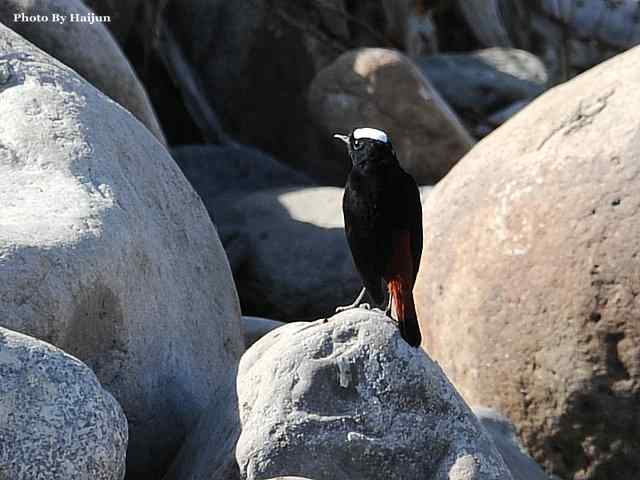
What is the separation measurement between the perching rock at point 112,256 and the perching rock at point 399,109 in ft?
15.1

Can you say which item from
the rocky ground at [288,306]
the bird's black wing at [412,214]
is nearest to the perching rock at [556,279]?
the rocky ground at [288,306]

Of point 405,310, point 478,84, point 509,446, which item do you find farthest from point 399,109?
point 405,310

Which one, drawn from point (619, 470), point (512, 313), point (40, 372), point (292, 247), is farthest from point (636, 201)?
point (292, 247)


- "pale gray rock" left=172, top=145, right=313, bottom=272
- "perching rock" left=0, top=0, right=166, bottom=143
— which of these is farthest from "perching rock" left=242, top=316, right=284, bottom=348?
"pale gray rock" left=172, top=145, right=313, bottom=272

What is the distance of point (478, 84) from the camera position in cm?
1216

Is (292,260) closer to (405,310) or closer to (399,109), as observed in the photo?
(399,109)

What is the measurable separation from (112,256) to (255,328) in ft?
6.30

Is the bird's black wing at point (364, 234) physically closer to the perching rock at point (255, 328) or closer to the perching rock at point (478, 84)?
the perching rock at point (255, 328)

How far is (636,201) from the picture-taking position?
17.7 feet

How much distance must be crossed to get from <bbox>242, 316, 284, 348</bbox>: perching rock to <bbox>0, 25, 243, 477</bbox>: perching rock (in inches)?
28.3

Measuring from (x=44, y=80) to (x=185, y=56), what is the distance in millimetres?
6713

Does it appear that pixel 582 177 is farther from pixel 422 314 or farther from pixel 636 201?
pixel 422 314

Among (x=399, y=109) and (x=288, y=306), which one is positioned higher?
(x=399, y=109)

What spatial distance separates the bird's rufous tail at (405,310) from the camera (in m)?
4.05
